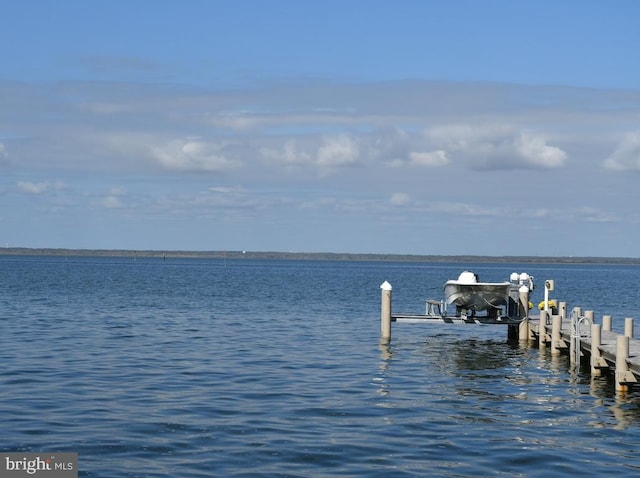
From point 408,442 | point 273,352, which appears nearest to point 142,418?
point 408,442

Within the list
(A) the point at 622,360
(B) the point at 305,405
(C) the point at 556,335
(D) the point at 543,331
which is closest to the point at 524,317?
(D) the point at 543,331

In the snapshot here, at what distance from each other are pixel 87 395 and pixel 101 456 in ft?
19.3

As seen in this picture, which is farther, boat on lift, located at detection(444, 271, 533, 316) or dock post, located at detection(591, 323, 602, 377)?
boat on lift, located at detection(444, 271, 533, 316)

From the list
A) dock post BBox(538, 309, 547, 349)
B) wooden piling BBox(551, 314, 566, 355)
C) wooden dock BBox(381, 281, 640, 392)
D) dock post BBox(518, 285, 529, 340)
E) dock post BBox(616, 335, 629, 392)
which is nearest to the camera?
dock post BBox(616, 335, 629, 392)

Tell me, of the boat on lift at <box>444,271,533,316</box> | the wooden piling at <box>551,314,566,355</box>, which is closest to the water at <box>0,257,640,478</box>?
the wooden piling at <box>551,314,566,355</box>

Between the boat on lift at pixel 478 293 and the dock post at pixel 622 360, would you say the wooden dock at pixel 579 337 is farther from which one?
the boat on lift at pixel 478 293

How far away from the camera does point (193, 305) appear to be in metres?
56.5

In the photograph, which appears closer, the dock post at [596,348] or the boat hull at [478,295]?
the dock post at [596,348]

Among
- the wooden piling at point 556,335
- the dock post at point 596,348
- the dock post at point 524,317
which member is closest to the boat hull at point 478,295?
the dock post at point 524,317

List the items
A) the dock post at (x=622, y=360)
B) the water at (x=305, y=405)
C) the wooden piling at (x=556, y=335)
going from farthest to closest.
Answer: the wooden piling at (x=556, y=335)
the dock post at (x=622, y=360)
the water at (x=305, y=405)

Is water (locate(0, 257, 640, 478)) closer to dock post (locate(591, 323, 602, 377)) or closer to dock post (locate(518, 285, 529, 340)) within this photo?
dock post (locate(591, 323, 602, 377))


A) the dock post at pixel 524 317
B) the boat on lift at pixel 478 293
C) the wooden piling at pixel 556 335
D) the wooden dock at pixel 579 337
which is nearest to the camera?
the wooden dock at pixel 579 337

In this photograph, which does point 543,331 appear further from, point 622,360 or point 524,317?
point 622,360

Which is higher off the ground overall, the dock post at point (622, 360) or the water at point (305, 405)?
the dock post at point (622, 360)
